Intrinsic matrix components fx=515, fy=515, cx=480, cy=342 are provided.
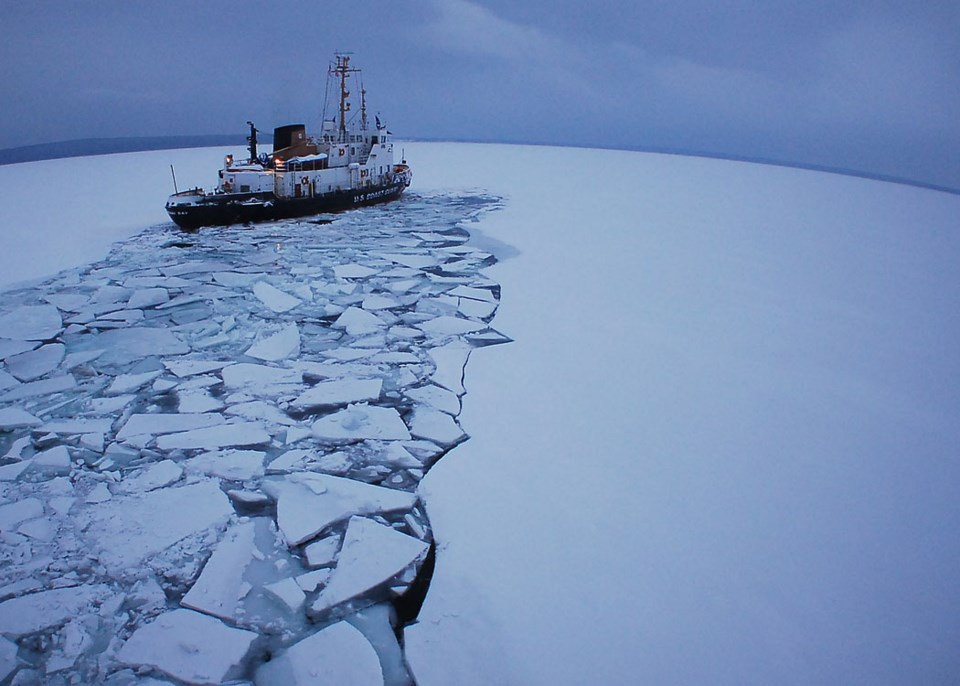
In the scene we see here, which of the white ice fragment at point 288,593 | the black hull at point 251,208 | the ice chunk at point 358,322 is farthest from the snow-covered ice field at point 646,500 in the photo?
the black hull at point 251,208

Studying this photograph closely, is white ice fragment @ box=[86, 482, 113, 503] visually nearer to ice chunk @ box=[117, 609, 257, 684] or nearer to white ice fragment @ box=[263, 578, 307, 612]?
ice chunk @ box=[117, 609, 257, 684]

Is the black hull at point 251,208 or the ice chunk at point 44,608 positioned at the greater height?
the black hull at point 251,208

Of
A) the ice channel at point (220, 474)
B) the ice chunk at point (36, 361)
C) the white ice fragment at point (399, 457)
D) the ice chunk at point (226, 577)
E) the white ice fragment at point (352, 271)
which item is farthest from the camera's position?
the white ice fragment at point (352, 271)

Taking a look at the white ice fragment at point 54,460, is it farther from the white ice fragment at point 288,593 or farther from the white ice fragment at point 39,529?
the white ice fragment at point 288,593

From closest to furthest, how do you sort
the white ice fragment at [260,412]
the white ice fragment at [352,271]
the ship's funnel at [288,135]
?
the white ice fragment at [260,412]
the white ice fragment at [352,271]
the ship's funnel at [288,135]

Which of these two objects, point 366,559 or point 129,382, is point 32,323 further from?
point 366,559

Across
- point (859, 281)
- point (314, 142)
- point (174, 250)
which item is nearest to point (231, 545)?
point (174, 250)

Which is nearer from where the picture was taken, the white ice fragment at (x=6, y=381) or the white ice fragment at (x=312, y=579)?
the white ice fragment at (x=312, y=579)

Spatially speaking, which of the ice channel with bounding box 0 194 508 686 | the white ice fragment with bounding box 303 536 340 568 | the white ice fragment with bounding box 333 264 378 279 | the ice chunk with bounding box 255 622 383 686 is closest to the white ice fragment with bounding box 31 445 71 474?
the ice channel with bounding box 0 194 508 686
